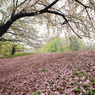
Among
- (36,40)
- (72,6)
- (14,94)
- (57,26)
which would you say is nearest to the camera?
(14,94)

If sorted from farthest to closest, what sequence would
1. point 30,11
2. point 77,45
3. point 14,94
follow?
point 77,45
point 30,11
point 14,94

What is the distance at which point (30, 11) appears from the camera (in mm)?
7102

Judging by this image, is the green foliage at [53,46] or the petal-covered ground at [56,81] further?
the green foliage at [53,46]

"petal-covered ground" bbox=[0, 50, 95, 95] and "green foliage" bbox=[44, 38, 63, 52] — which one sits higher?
"green foliage" bbox=[44, 38, 63, 52]

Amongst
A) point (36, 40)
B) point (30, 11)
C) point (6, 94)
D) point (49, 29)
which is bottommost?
point (6, 94)

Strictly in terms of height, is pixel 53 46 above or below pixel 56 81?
above

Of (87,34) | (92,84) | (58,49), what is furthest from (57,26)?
(58,49)

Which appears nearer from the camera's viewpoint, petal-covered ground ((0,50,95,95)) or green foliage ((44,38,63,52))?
petal-covered ground ((0,50,95,95))

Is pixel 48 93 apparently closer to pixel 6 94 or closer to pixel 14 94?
pixel 14 94

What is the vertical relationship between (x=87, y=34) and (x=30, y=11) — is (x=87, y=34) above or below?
below

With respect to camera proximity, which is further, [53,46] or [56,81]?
[53,46]

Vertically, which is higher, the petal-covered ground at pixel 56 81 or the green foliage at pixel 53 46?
the green foliage at pixel 53 46

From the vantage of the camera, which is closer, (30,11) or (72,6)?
(30,11)

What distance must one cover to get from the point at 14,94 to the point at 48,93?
6.49ft
